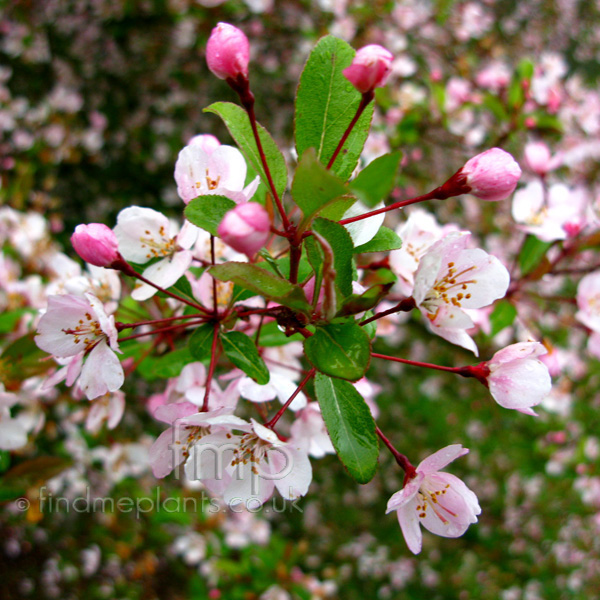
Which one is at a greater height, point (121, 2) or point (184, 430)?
point (121, 2)

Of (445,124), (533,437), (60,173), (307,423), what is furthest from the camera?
(533,437)

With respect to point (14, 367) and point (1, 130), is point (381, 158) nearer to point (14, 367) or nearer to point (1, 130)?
point (14, 367)

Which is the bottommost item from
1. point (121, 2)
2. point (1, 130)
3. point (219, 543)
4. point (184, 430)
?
point (219, 543)

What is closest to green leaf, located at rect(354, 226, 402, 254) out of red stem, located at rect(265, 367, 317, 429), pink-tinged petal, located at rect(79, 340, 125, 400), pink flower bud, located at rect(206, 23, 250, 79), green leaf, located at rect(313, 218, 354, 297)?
green leaf, located at rect(313, 218, 354, 297)

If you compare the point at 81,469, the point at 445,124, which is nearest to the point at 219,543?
the point at 81,469

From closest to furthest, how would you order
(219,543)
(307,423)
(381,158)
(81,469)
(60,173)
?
1. (381,158)
2. (307,423)
3. (81,469)
4. (219,543)
5. (60,173)

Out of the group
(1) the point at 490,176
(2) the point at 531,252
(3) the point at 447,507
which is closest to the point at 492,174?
(1) the point at 490,176

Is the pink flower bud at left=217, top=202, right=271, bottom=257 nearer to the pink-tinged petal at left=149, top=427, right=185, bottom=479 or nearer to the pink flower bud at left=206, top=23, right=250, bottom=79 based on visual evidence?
the pink flower bud at left=206, top=23, right=250, bottom=79
